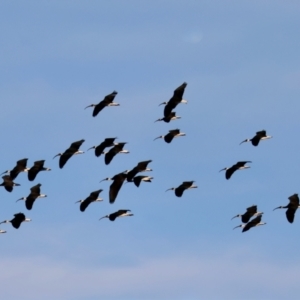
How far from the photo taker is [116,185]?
183 meters

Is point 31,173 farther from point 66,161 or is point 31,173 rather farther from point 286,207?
point 286,207

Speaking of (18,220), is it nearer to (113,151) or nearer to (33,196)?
(33,196)

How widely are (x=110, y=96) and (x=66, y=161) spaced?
203 inches

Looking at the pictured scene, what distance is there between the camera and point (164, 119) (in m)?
181

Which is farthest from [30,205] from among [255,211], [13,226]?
[255,211]

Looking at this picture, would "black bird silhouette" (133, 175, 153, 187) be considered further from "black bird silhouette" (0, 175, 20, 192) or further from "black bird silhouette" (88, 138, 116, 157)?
"black bird silhouette" (0, 175, 20, 192)

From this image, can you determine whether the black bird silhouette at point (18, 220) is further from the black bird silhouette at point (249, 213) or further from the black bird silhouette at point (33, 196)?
the black bird silhouette at point (249, 213)

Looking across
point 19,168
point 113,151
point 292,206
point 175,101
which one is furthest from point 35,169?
point 292,206

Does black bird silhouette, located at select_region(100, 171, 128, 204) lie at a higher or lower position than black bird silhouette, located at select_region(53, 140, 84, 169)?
lower

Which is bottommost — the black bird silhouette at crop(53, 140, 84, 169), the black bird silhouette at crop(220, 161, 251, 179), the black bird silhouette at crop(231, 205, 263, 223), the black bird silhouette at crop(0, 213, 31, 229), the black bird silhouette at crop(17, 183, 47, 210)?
the black bird silhouette at crop(231, 205, 263, 223)

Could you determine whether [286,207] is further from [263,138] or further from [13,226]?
[13,226]

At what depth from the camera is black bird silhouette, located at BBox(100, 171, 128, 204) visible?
18248cm

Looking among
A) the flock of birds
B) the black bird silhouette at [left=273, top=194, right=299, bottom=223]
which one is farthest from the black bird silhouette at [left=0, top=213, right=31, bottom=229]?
the black bird silhouette at [left=273, top=194, right=299, bottom=223]

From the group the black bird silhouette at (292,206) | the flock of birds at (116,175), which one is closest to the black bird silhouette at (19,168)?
the flock of birds at (116,175)
